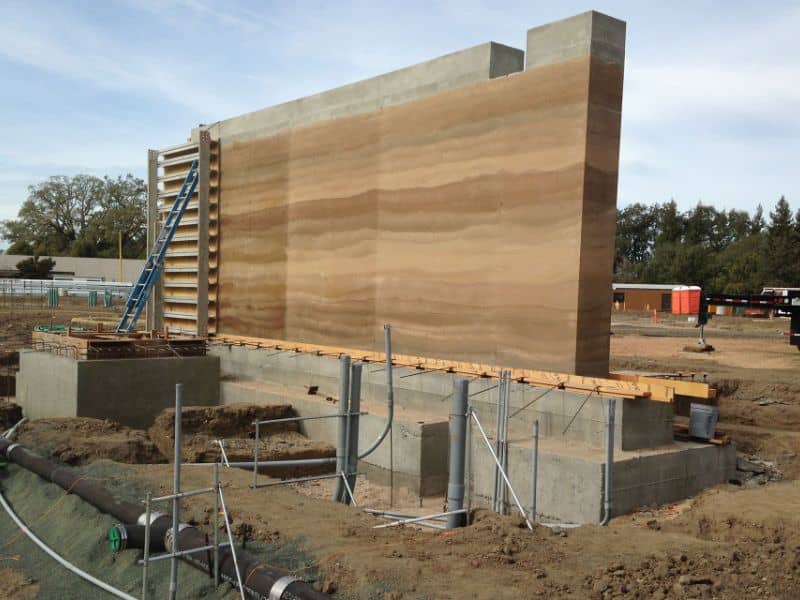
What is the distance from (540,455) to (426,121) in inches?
302

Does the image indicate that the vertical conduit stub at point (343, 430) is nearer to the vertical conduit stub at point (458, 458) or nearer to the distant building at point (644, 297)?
the vertical conduit stub at point (458, 458)

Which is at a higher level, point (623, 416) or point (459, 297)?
point (459, 297)

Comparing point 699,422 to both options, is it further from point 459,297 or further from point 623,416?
point 459,297

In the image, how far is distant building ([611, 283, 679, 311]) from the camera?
209ft

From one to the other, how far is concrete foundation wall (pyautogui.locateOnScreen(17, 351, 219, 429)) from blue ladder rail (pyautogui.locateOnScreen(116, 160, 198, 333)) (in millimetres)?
3683

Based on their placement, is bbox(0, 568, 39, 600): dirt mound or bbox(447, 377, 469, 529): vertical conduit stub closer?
bbox(0, 568, 39, 600): dirt mound

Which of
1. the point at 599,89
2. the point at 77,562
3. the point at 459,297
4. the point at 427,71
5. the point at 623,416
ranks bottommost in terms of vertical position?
the point at 77,562

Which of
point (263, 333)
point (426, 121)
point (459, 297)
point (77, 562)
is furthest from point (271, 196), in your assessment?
point (77, 562)

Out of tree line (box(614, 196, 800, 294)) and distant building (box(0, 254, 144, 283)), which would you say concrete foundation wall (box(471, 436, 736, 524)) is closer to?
tree line (box(614, 196, 800, 294))

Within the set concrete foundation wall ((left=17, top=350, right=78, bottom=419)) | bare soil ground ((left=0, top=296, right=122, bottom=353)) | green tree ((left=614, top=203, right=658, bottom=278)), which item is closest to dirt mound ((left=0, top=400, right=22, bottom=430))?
concrete foundation wall ((left=17, top=350, right=78, bottom=419))

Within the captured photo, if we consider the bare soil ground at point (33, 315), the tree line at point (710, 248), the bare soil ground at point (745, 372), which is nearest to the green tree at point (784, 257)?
the tree line at point (710, 248)

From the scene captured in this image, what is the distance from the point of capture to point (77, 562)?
29.4ft

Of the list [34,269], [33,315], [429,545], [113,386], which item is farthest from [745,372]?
[34,269]

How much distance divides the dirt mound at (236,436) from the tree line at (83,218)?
70820 millimetres
